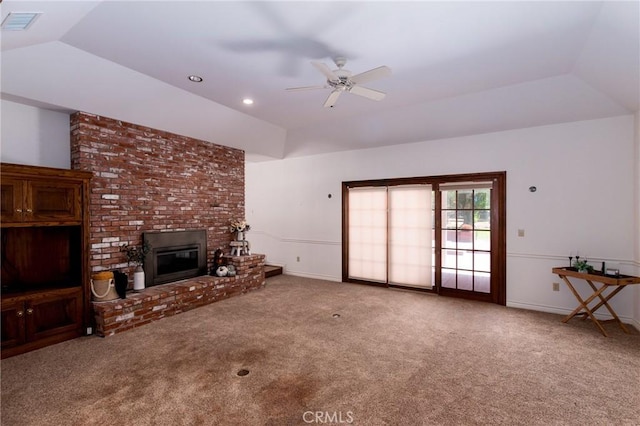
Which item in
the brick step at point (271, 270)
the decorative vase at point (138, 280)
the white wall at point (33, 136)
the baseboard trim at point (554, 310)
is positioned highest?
the white wall at point (33, 136)

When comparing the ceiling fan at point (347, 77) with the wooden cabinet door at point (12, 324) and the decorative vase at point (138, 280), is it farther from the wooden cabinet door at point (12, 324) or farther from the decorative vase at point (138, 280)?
the wooden cabinet door at point (12, 324)

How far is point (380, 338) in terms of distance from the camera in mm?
3660

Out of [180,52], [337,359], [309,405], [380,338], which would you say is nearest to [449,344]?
[380,338]

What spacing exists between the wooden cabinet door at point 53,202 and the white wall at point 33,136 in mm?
693

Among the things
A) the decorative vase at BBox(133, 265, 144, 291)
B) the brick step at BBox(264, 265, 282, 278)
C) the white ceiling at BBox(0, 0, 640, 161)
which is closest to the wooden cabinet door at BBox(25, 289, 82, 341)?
the decorative vase at BBox(133, 265, 144, 291)

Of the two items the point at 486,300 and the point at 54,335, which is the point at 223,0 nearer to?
the point at 54,335

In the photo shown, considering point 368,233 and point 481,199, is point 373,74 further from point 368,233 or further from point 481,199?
point 368,233

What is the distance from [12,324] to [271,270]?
444cm

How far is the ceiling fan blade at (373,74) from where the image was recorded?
2662 millimetres

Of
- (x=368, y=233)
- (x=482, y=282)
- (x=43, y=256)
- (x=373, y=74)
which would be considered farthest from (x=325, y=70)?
(x=482, y=282)

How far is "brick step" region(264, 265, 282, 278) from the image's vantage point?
6992 mm

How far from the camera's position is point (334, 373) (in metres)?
2.86

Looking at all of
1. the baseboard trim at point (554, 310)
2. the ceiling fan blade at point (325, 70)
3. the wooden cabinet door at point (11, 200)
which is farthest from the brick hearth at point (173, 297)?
the baseboard trim at point (554, 310)

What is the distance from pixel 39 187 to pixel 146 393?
2552 mm
